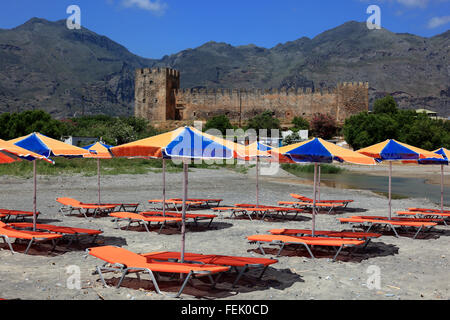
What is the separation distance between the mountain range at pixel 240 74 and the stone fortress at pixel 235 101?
61.0 metres

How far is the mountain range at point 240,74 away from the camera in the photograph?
4892 inches

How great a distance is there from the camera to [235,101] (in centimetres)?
5975

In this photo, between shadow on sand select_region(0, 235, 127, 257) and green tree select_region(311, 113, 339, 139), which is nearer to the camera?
shadow on sand select_region(0, 235, 127, 257)

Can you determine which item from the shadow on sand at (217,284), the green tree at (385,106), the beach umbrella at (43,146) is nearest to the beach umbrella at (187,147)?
the shadow on sand at (217,284)

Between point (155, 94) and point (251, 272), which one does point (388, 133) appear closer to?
point (155, 94)

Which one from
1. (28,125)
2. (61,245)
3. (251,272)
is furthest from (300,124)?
(251,272)

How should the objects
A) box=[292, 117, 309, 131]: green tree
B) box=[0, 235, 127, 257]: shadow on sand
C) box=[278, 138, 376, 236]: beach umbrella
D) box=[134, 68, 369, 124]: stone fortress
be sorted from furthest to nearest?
box=[134, 68, 369, 124]: stone fortress, box=[292, 117, 309, 131]: green tree, box=[278, 138, 376, 236]: beach umbrella, box=[0, 235, 127, 257]: shadow on sand

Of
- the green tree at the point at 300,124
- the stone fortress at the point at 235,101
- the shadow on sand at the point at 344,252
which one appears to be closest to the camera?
the shadow on sand at the point at 344,252

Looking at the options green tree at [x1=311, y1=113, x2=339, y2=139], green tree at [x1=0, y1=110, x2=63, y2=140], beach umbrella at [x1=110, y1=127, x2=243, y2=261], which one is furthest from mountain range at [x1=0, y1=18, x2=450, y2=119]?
beach umbrella at [x1=110, y1=127, x2=243, y2=261]

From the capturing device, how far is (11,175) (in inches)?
708

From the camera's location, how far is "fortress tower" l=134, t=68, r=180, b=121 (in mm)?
57406

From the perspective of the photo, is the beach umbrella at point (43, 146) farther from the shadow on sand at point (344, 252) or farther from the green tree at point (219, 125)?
the green tree at point (219, 125)

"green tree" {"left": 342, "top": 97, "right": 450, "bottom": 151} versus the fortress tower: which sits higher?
the fortress tower

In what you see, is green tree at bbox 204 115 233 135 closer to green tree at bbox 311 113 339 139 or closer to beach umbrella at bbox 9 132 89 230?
green tree at bbox 311 113 339 139
